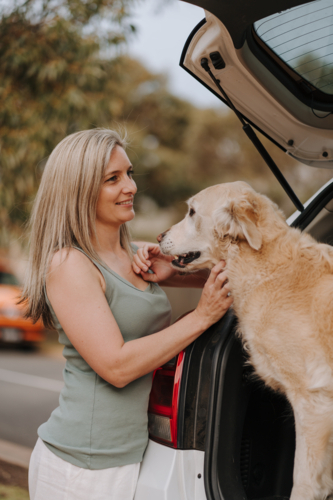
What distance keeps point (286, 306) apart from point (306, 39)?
1227mm

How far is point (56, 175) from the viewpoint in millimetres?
1923

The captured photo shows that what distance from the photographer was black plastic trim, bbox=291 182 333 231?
272 centimetres

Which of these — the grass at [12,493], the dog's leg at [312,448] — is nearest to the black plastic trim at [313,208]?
the dog's leg at [312,448]

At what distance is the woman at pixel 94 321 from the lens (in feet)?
5.57

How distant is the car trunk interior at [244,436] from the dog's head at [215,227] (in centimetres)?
43

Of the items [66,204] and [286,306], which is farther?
[66,204]

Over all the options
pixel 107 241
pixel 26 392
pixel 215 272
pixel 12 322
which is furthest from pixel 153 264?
pixel 12 322

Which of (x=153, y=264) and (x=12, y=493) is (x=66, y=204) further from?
(x=12, y=493)

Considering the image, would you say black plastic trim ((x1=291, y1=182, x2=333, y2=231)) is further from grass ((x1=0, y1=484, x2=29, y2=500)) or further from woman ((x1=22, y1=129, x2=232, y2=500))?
grass ((x1=0, y1=484, x2=29, y2=500))

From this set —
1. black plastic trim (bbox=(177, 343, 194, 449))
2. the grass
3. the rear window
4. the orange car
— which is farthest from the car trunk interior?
Result: the orange car

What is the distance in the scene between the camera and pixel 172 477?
166cm

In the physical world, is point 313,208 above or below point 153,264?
below

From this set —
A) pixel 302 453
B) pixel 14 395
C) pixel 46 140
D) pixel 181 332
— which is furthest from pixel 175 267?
pixel 46 140

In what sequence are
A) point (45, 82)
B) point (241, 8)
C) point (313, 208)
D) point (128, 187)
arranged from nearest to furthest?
point (241, 8) < point (128, 187) < point (313, 208) < point (45, 82)
